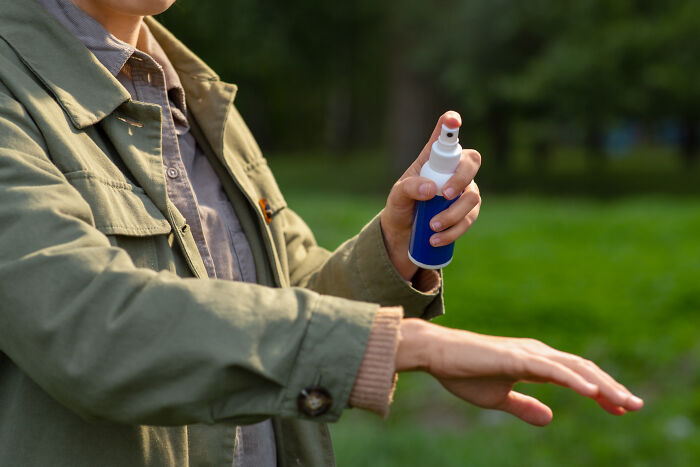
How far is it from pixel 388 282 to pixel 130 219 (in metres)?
0.68

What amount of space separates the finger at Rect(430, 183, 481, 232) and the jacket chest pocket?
53 centimetres

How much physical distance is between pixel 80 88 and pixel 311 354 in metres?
0.69

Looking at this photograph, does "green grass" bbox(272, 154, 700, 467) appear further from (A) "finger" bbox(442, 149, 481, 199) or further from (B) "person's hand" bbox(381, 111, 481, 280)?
(A) "finger" bbox(442, 149, 481, 199)

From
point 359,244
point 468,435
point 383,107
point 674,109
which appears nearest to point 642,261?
point 468,435

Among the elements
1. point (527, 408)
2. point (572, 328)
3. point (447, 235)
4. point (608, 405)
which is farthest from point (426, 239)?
point (572, 328)

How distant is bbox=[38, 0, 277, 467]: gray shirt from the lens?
1.61 meters

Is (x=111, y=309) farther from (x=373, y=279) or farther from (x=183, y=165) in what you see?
(x=373, y=279)

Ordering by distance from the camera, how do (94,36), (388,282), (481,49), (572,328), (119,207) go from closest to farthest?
(119,207)
(94,36)
(388,282)
(572,328)
(481,49)

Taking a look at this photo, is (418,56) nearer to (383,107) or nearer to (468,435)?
(468,435)

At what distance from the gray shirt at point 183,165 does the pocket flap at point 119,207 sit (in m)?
0.13

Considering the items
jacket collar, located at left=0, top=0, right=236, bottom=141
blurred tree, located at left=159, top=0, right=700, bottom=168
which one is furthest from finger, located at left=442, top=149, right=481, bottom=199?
blurred tree, located at left=159, top=0, right=700, bottom=168

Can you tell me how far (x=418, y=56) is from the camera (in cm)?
1424

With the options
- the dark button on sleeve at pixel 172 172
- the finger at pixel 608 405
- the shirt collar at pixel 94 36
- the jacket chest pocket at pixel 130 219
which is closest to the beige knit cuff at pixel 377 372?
the finger at pixel 608 405

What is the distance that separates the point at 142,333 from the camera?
124 centimetres
